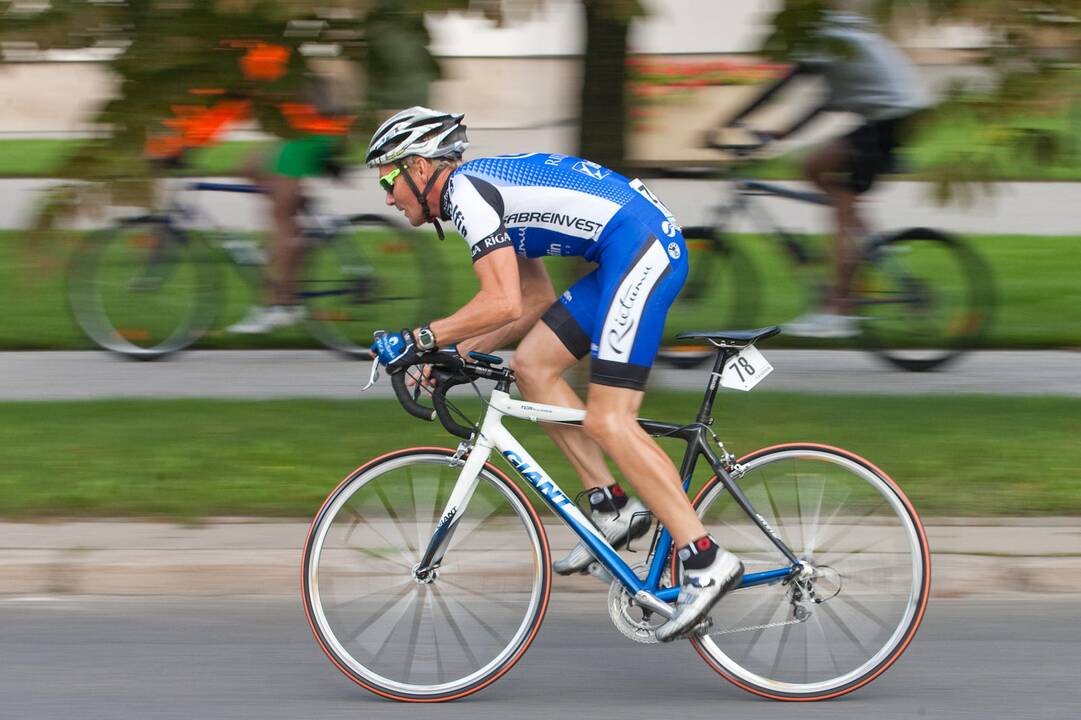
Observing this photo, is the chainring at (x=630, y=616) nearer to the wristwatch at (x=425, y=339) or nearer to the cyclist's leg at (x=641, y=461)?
the cyclist's leg at (x=641, y=461)

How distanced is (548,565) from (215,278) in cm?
493

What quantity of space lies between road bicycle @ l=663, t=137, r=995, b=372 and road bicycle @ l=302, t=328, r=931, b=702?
13.0 ft

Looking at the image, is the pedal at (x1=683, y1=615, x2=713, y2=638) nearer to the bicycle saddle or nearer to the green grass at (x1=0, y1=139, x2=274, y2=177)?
the bicycle saddle

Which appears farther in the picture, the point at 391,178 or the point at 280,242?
the point at 280,242

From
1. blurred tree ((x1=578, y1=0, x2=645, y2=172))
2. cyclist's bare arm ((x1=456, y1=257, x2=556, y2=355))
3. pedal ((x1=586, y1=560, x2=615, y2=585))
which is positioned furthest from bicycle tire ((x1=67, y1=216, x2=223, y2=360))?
pedal ((x1=586, y1=560, x2=615, y2=585))

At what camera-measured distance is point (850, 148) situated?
27.6 feet

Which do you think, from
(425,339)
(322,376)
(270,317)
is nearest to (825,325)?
(322,376)

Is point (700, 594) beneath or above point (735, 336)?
beneath

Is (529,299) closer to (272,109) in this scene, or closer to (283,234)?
(272,109)

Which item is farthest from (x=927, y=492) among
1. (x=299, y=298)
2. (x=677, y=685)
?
(x=299, y=298)

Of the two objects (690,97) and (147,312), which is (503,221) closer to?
(147,312)

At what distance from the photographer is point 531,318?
4.98 metres

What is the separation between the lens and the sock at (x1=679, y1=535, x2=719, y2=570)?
4.59 meters

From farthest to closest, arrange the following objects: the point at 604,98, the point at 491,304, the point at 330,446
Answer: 1. the point at 604,98
2. the point at 330,446
3. the point at 491,304
